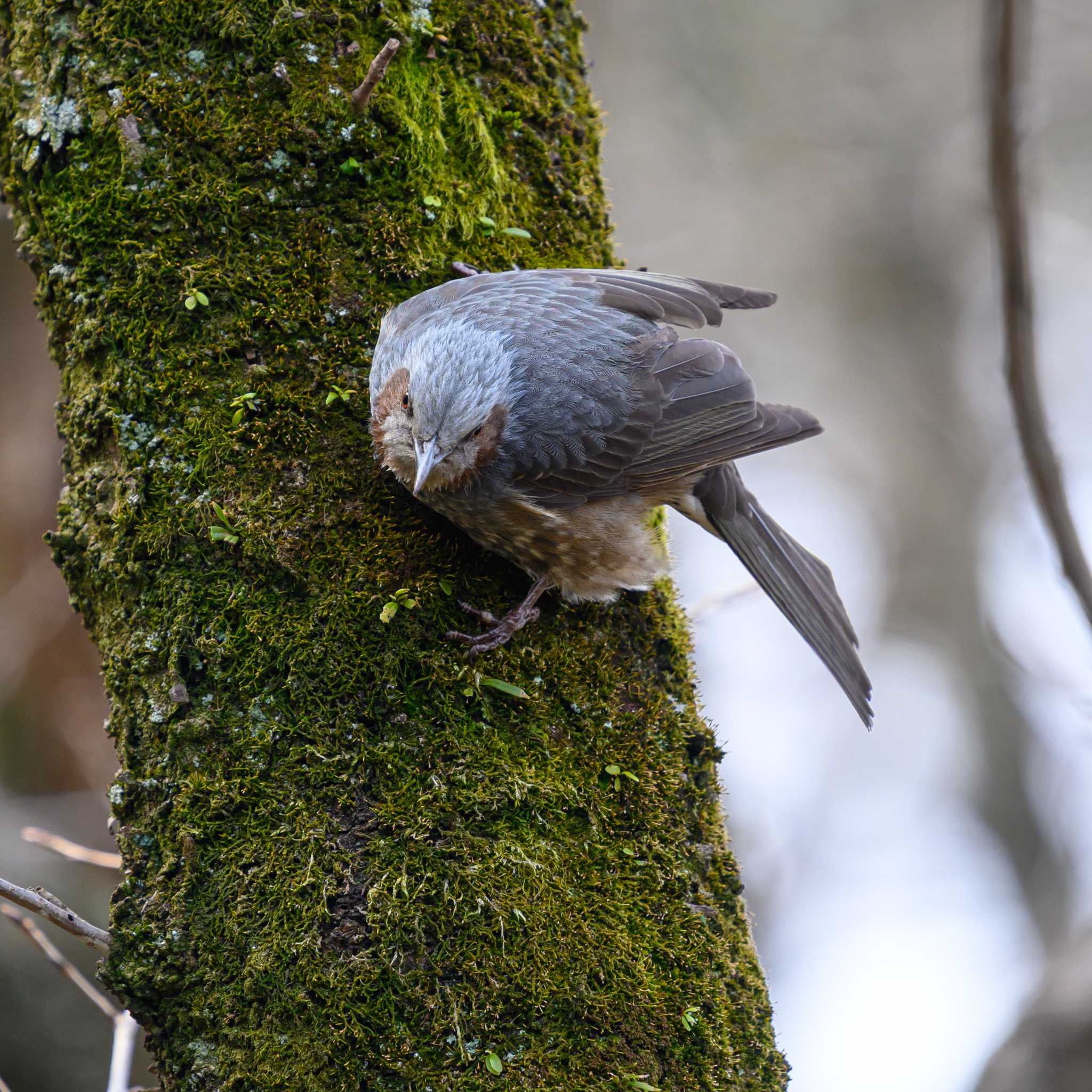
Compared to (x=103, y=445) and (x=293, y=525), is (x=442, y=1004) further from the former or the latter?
(x=103, y=445)

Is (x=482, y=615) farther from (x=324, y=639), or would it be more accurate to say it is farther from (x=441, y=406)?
(x=441, y=406)

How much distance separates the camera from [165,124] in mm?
2695

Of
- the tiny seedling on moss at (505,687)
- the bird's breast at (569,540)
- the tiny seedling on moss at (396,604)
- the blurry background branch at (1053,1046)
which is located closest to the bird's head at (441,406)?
the bird's breast at (569,540)

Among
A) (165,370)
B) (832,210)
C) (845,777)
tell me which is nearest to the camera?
(165,370)

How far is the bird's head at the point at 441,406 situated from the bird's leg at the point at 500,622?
368 mm

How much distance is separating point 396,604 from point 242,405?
2.08 feet

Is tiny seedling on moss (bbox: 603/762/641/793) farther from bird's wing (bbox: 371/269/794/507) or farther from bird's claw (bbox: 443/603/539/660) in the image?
bird's wing (bbox: 371/269/794/507)

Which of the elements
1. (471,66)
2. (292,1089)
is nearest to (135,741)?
(292,1089)

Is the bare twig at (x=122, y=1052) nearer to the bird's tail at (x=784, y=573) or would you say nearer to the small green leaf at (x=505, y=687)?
the small green leaf at (x=505, y=687)

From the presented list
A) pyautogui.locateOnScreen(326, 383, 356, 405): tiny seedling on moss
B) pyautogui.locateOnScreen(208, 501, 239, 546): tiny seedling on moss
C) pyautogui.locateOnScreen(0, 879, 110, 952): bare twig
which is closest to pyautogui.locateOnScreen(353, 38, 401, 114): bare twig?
pyautogui.locateOnScreen(326, 383, 356, 405): tiny seedling on moss

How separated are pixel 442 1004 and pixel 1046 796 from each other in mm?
8341

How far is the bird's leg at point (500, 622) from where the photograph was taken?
249 centimetres

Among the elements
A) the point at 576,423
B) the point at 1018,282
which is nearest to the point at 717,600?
the point at 576,423

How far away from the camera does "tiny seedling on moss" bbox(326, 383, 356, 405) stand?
8.78 feet
